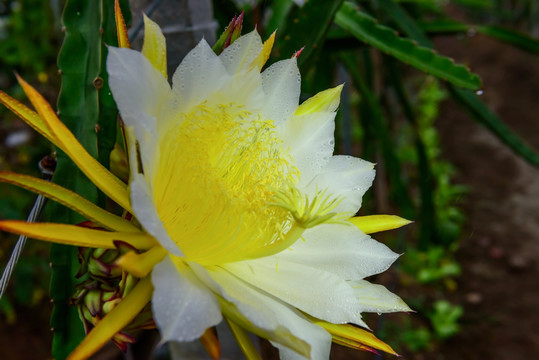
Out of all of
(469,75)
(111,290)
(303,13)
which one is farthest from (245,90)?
(469,75)

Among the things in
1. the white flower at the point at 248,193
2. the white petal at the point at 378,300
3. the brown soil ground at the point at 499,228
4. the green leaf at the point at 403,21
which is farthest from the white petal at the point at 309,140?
the brown soil ground at the point at 499,228

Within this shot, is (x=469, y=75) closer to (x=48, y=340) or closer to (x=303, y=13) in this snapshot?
(x=303, y=13)

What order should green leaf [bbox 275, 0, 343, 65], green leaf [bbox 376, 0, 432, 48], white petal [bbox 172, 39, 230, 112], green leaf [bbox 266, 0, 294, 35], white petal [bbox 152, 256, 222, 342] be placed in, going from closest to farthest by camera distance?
1. white petal [bbox 152, 256, 222, 342]
2. white petal [bbox 172, 39, 230, 112]
3. green leaf [bbox 275, 0, 343, 65]
4. green leaf [bbox 266, 0, 294, 35]
5. green leaf [bbox 376, 0, 432, 48]

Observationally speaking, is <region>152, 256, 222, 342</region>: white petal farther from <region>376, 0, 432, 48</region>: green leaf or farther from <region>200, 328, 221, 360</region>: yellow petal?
<region>376, 0, 432, 48</region>: green leaf

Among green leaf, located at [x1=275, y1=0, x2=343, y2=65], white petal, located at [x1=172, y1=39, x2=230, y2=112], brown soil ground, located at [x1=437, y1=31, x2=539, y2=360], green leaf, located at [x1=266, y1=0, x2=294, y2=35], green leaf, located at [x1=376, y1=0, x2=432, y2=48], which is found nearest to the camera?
white petal, located at [x1=172, y1=39, x2=230, y2=112]

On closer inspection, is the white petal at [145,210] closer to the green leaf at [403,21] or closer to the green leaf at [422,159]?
the green leaf at [403,21]

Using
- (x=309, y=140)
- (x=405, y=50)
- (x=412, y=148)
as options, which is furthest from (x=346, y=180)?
(x=412, y=148)

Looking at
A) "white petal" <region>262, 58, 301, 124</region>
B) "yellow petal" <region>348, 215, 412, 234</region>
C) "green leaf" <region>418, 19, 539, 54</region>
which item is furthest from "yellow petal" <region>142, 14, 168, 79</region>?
"green leaf" <region>418, 19, 539, 54</region>

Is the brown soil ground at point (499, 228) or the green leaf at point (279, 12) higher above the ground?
the green leaf at point (279, 12)
